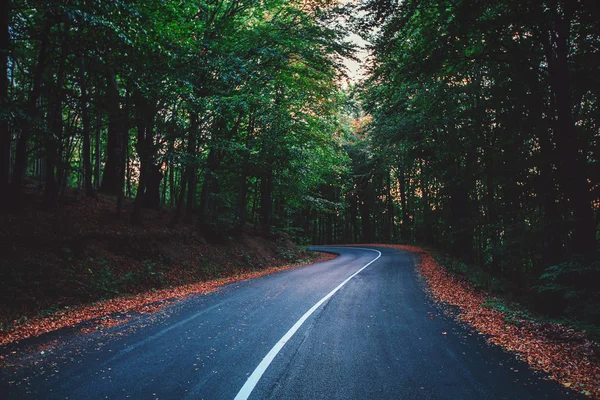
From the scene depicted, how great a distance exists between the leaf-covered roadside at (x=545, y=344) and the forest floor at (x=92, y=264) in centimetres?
759

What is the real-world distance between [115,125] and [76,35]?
20.3 ft

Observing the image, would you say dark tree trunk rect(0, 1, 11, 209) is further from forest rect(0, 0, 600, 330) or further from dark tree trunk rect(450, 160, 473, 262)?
dark tree trunk rect(450, 160, 473, 262)

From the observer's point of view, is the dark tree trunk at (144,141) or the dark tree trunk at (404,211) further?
the dark tree trunk at (404,211)

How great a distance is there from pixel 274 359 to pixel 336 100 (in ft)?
60.1

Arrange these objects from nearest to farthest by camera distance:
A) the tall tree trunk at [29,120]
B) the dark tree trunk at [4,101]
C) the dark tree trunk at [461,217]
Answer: the dark tree trunk at [4,101] → the tall tree trunk at [29,120] → the dark tree trunk at [461,217]

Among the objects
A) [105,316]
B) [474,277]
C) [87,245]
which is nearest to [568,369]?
[105,316]

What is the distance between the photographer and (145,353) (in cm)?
489

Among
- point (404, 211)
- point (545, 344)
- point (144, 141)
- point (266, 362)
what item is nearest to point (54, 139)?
point (144, 141)

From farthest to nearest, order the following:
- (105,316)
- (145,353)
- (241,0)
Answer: (241,0)
(105,316)
(145,353)

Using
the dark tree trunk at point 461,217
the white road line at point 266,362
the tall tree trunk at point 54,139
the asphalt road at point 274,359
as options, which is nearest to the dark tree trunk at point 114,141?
the tall tree trunk at point 54,139

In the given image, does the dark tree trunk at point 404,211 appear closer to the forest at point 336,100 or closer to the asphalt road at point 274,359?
the forest at point 336,100

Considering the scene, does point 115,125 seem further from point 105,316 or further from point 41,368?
point 41,368

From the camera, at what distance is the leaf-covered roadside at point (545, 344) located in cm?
432

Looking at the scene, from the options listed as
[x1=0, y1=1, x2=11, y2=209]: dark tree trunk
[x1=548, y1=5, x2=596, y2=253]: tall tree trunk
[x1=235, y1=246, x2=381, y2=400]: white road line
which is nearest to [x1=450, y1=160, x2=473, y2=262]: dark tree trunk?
[x1=548, y1=5, x2=596, y2=253]: tall tree trunk
